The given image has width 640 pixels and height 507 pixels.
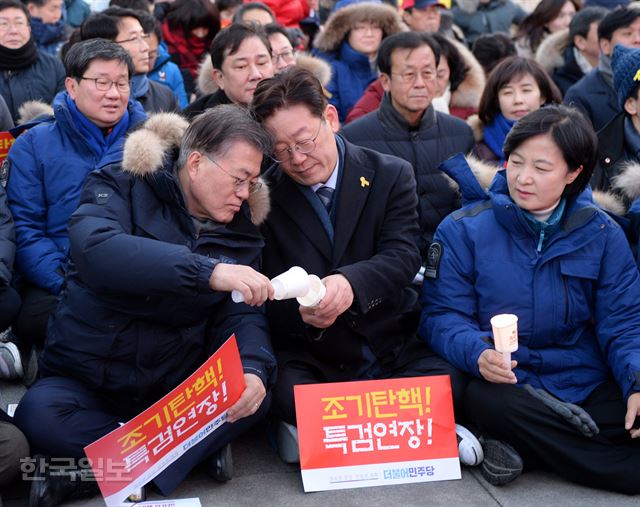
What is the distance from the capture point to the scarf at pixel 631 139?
17.5 ft

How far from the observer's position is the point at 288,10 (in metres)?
8.71

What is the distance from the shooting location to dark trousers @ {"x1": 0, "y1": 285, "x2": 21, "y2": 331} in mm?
4848

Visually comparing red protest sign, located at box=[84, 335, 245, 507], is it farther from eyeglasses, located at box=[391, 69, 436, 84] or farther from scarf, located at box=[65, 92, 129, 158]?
eyeglasses, located at box=[391, 69, 436, 84]

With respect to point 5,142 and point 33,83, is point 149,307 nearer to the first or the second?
point 5,142

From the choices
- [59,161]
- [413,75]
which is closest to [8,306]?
[59,161]

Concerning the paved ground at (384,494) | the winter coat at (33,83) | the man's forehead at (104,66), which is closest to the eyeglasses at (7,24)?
the winter coat at (33,83)

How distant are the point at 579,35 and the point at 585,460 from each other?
15.3ft

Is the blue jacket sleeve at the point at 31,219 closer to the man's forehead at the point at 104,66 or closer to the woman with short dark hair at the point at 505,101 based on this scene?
the man's forehead at the point at 104,66

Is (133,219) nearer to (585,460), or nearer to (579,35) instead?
(585,460)

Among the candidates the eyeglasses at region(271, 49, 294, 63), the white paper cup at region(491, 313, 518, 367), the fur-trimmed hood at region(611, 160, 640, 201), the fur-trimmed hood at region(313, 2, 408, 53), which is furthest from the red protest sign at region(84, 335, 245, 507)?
the fur-trimmed hood at region(313, 2, 408, 53)

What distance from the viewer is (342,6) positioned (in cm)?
811

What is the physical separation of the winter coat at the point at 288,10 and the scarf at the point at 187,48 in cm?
96

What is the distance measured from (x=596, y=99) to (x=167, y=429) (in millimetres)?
4066

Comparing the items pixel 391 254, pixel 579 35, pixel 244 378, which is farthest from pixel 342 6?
pixel 244 378
